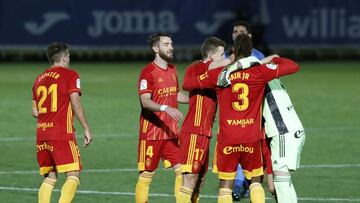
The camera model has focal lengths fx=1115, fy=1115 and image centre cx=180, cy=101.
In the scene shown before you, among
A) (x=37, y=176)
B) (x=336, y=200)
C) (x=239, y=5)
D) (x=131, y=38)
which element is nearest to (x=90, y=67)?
(x=131, y=38)

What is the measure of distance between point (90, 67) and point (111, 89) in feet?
25.3

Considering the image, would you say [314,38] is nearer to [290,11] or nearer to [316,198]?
[290,11]

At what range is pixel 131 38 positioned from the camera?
3850 centimetres

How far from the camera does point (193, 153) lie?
12.0 m

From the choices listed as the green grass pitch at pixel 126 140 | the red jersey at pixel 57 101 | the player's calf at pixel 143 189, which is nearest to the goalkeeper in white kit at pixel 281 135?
the player's calf at pixel 143 189

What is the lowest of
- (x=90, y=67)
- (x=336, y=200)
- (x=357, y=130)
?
(x=336, y=200)

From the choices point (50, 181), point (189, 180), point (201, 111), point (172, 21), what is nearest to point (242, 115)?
point (201, 111)

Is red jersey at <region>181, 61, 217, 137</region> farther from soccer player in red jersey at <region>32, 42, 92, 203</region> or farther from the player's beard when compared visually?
soccer player in red jersey at <region>32, 42, 92, 203</region>

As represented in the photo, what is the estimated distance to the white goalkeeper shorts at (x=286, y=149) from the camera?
11672 millimetres

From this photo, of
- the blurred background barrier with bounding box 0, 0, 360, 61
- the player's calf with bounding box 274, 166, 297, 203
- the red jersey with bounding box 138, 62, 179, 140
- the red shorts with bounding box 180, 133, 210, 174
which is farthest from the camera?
the blurred background barrier with bounding box 0, 0, 360, 61

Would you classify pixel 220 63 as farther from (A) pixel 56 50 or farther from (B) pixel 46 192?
(B) pixel 46 192

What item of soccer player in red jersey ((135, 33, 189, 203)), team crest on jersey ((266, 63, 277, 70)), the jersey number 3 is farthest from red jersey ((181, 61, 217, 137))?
team crest on jersey ((266, 63, 277, 70))

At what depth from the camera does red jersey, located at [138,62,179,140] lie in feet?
40.1

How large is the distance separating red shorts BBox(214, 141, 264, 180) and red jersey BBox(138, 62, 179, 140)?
1127mm
